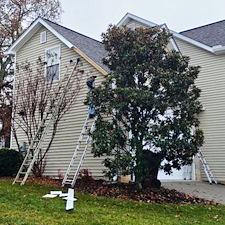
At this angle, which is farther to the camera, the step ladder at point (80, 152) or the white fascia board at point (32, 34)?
the white fascia board at point (32, 34)

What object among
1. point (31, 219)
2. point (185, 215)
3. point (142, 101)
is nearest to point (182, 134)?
point (142, 101)

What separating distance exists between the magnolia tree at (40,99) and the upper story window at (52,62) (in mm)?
229

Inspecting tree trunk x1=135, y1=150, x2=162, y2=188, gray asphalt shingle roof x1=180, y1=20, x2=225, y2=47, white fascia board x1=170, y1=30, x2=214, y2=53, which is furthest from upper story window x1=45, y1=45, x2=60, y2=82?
gray asphalt shingle roof x1=180, y1=20, x2=225, y2=47

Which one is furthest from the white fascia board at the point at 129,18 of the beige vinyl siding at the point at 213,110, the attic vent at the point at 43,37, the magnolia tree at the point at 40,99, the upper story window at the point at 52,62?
the magnolia tree at the point at 40,99

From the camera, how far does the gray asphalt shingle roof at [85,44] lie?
41.9ft

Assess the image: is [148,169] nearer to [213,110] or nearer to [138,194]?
[138,194]

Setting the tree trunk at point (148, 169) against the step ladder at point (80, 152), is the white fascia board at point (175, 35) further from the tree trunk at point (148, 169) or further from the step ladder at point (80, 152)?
the tree trunk at point (148, 169)

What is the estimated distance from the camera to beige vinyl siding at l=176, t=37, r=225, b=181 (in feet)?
46.1

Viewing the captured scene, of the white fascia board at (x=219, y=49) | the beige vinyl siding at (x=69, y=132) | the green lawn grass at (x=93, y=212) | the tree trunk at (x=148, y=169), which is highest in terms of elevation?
the white fascia board at (x=219, y=49)

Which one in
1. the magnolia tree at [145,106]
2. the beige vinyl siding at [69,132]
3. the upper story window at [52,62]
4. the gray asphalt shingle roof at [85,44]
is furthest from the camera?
the upper story window at [52,62]

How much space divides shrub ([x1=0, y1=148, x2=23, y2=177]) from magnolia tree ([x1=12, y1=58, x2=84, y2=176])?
2.22 ft

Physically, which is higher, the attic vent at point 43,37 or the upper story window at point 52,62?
the attic vent at point 43,37

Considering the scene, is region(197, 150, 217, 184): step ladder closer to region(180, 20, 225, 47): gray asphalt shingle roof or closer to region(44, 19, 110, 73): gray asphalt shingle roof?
region(180, 20, 225, 47): gray asphalt shingle roof

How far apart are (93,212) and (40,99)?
690cm
